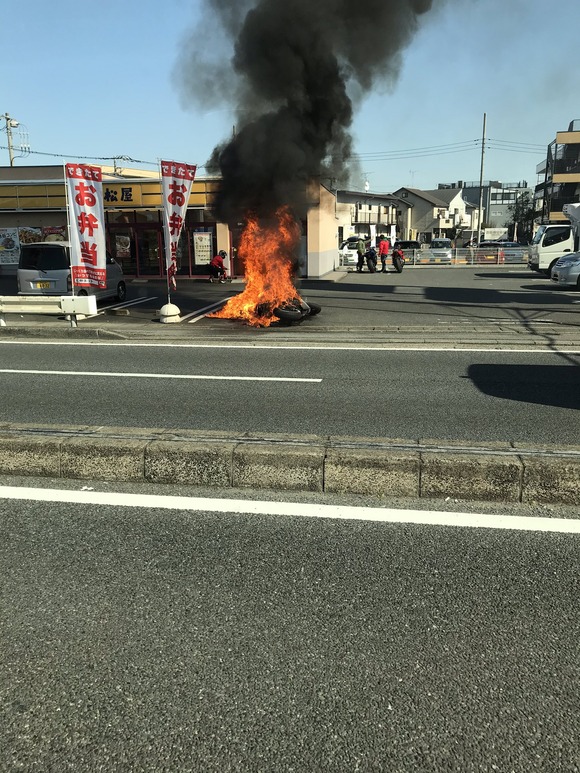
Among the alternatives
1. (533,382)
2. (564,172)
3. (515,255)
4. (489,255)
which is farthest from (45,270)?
(564,172)

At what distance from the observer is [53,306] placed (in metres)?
12.6

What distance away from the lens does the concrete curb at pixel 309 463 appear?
12.4 feet

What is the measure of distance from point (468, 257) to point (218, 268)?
18.9m

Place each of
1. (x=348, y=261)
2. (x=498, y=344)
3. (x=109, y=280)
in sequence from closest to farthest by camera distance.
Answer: (x=498, y=344), (x=109, y=280), (x=348, y=261)

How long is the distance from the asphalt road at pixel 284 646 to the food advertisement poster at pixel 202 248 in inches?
872

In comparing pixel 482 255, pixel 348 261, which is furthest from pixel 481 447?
pixel 482 255

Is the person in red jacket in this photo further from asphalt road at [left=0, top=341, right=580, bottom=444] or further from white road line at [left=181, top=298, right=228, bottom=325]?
asphalt road at [left=0, top=341, right=580, bottom=444]

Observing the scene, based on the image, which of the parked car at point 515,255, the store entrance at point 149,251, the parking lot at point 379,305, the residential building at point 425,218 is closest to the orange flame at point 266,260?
the parking lot at point 379,305

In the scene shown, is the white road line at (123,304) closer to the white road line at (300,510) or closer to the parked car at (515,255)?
the white road line at (300,510)

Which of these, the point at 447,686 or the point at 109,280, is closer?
the point at 447,686

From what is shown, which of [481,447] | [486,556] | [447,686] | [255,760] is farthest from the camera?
[481,447]

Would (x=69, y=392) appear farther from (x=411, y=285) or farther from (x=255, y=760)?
(x=411, y=285)

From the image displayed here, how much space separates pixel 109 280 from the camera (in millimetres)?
16109

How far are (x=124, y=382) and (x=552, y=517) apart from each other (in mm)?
5428
